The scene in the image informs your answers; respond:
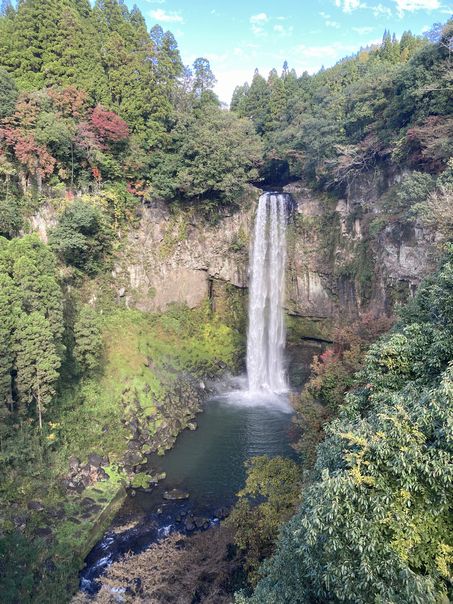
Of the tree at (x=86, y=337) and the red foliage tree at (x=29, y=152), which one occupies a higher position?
the red foliage tree at (x=29, y=152)

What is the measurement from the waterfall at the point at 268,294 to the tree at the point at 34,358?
553 inches

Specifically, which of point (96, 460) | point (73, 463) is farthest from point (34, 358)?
point (96, 460)

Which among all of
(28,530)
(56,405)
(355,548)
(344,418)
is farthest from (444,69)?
(28,530)

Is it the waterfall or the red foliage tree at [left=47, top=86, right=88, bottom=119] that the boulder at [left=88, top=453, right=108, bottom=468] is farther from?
the red foliage tree at [left=47, top=86, right=88, bottom=119]

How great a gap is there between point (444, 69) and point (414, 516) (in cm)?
2001

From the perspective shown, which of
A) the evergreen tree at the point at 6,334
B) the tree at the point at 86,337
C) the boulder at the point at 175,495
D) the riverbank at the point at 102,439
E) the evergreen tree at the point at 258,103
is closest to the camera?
the riverbank at the point at 102,439

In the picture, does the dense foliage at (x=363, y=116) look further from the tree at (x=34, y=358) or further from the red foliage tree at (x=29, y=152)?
the tree at (x=34, y=358)

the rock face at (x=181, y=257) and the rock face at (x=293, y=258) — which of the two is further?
the rock face at (x=181, y=257)

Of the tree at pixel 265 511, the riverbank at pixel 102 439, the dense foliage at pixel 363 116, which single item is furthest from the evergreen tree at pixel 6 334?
the dense foliage at pixel 363 116

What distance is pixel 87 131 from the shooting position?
2334cm

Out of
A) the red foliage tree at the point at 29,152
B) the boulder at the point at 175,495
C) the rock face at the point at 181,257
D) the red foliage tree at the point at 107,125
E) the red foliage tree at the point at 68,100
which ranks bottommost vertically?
the boulder at the point at 175,495

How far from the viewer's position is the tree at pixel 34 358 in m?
15.5

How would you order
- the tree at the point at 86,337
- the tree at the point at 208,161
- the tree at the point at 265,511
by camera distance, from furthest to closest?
the tree at the point at 208,161
the tree at the point at 86,337
the tree at the point at 265,511

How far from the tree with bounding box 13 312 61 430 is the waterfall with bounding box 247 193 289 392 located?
1403 centimetres
